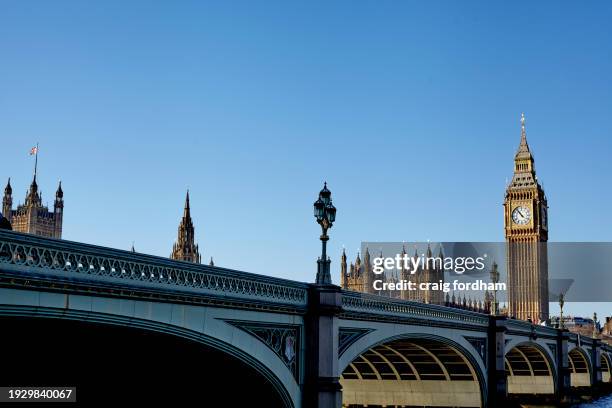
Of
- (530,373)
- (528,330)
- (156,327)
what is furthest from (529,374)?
(156,327)

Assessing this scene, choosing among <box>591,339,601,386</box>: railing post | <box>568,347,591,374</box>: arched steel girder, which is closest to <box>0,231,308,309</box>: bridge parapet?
<box>568,347,591,374</box>: arched steel girder

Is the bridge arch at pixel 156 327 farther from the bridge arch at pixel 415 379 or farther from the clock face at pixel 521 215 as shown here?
the clock face at pixel 521 215

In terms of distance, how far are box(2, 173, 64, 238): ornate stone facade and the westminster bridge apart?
10215 centimetres

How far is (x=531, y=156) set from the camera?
572 feet

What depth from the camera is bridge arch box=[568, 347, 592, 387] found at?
3466 inches

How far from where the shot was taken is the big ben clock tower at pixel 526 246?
533ft

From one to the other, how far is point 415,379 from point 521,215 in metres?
125

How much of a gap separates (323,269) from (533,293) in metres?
144

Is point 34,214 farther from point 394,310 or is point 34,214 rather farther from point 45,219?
point 394,310

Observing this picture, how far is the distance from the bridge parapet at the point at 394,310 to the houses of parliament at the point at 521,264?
113m

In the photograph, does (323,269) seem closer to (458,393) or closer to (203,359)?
(203,359)

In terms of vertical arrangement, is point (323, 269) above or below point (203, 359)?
above

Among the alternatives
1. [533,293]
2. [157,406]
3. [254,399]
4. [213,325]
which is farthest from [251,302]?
[533,293]

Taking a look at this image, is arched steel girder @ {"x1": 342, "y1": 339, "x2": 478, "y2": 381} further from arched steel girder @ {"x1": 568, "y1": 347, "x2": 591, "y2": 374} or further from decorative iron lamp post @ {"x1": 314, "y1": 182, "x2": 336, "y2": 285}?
arched steel girder @ {"x1": 568, "y1": 347, "x2": 591, "y2": 374}
